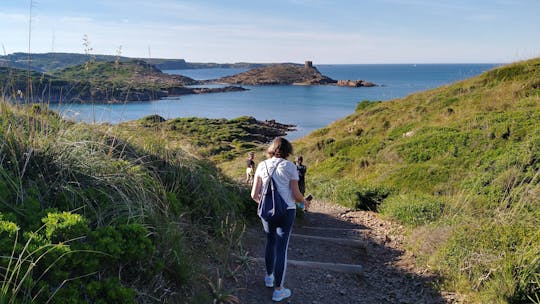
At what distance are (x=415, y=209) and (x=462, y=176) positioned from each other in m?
3.42

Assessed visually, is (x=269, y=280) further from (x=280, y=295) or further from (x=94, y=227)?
(x=94, y=227)

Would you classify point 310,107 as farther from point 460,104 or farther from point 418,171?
point 418,171

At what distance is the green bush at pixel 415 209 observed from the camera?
8484 mm

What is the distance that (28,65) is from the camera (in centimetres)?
500

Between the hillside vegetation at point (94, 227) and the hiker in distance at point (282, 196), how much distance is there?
2.06ft

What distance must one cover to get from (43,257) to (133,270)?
913mm

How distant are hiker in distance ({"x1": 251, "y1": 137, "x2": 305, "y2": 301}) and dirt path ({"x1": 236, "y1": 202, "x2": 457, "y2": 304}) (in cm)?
32

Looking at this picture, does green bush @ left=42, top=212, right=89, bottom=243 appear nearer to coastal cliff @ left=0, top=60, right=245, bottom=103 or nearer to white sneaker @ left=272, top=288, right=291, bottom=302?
white sneaker @ left=272, top=288, right=291, bottom=302

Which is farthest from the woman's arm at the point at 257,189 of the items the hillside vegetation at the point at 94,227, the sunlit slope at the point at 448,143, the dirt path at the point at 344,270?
the sunlit slope at the point at 448,143

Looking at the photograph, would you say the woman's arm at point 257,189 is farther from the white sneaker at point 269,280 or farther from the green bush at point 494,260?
the green bush at point 494,260

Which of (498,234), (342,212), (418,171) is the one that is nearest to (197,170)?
(498,234)

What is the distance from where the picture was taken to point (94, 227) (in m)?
3.76

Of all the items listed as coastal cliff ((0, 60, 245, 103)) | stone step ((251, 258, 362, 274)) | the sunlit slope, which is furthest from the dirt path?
the sunlit slope

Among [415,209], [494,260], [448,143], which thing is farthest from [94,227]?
[448,143]
